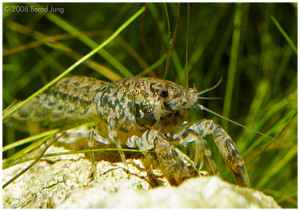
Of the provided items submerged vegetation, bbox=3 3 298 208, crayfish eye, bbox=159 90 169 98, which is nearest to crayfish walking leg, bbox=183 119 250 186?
crayfish eye, bbox=159 90 169 98

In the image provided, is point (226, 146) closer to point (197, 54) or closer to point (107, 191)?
point (107, 191)

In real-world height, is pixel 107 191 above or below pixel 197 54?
below

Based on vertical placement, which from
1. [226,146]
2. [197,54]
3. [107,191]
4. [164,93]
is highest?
[197,54]

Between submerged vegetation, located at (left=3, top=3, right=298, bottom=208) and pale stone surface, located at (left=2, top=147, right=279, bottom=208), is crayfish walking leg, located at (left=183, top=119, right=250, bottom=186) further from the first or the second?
submerged vegetation, located at (left=3, top=3, right=298, bottom=208)

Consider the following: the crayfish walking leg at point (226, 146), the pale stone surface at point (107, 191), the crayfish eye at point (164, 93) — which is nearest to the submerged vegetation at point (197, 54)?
the crayfish eye at point (164, 93)

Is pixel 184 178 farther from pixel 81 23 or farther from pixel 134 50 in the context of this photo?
pixel 81 23

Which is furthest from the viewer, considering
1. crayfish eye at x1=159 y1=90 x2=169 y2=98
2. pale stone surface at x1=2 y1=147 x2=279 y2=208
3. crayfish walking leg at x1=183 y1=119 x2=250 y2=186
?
crayfish eye at x1=159 y1=90 x2=169 y2=98

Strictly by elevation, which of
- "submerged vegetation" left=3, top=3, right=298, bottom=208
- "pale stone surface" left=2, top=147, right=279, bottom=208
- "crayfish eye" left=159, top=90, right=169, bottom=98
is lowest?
"pale stone surface" left=2, top=147, right=279, bottom=208

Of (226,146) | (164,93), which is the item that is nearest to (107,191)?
(226,146)
